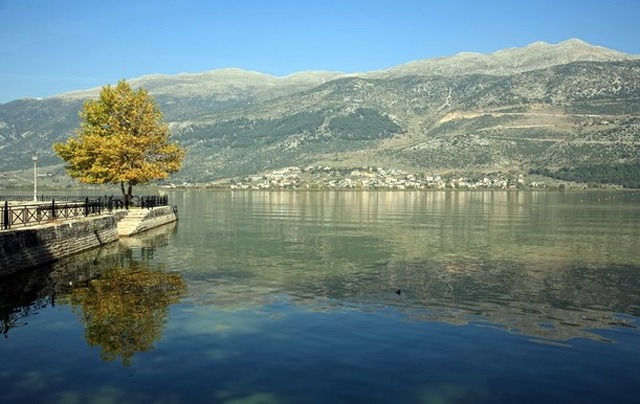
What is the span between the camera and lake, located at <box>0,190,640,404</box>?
592 inches

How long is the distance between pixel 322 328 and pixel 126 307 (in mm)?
8452

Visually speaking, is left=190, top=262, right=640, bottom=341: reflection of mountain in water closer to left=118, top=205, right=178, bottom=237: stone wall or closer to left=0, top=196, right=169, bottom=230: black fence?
left=0, top=196, right=169, bottom=230: black fence

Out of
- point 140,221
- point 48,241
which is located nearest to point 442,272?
point 48,241

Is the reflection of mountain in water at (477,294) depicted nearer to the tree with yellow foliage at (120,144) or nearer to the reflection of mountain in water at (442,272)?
the reflection of mountain in water at (442,272)

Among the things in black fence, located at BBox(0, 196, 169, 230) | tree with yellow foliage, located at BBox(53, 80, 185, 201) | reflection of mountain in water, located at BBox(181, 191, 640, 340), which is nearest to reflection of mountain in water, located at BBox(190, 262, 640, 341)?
reflection of mountain in water, located at BBox(181, 191, 640, 340)

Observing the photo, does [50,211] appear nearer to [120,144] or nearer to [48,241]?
[48,241]

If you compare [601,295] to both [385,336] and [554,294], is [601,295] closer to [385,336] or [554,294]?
[554,294]

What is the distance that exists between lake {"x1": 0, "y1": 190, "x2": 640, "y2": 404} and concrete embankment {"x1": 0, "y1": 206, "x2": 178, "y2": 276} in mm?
1132

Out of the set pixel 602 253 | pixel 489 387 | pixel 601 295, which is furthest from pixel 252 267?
pixel 602 253

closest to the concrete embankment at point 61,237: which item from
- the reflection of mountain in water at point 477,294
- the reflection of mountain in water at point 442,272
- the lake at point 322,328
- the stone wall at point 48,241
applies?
the stone wall at point 48,241

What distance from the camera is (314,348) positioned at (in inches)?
725

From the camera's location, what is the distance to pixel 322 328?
20.9 metres

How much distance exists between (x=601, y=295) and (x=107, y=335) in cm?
2250

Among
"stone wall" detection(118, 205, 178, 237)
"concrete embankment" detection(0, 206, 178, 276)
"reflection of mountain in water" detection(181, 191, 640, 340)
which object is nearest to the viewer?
"reflection of mountain in water" detection(181, 191, 640, 340)
